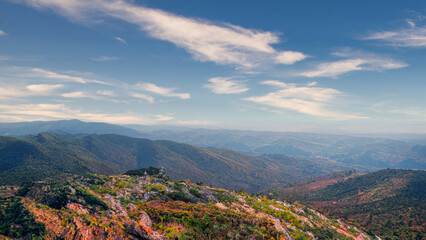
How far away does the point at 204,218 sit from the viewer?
36969 mm

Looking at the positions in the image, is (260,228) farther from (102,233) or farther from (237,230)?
(102,233)

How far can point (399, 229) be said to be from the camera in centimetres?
11631

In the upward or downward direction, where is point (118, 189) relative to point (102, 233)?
downward

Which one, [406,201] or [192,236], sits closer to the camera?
[192,236]

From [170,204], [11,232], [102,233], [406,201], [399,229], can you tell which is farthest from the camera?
[406,201]

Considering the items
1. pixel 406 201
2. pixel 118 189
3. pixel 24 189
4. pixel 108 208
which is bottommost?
pixel 406 201

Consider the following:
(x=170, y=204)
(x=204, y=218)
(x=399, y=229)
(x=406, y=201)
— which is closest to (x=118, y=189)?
(x=170, y=204)

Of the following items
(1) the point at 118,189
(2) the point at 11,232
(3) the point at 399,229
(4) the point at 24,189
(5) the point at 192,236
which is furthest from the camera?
(3) the point at 399,229

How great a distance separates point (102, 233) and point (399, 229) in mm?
163267

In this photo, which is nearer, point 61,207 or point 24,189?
point 61,207

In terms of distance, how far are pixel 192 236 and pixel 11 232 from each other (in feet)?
73.8

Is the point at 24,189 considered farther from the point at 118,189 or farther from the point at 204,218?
the point at 204,218

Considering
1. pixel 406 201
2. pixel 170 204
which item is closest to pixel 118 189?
pixel 170 204

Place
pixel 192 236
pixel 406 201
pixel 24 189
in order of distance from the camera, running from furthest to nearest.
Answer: pixel 406 201 → pixel 24 189 → pixel 192 236
